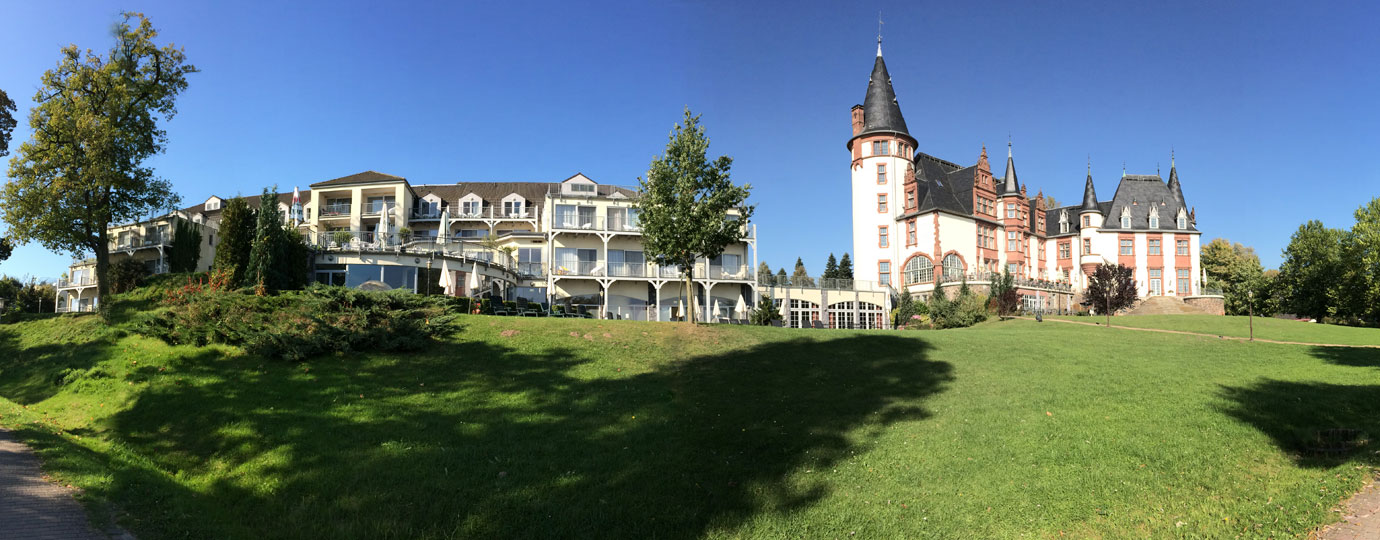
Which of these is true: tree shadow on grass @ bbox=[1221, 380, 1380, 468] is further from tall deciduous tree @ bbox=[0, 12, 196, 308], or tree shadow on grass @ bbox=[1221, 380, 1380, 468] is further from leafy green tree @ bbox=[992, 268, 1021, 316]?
tall deciduous tree @ bbox=[0, 12, 196, 308]

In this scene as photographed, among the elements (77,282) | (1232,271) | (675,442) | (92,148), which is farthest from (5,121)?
(1232,271)

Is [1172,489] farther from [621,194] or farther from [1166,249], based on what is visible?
[1166,249]

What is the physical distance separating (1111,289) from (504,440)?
2164 inches

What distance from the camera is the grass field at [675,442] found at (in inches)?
316

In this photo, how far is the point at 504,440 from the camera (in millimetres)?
10367

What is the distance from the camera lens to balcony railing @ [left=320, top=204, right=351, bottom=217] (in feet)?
163

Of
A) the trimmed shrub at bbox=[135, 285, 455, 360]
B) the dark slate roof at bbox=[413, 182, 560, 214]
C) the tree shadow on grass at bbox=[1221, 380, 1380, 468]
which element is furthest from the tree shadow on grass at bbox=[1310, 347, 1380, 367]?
the dark slate roof at bbox=[413, 182, 560, 214]

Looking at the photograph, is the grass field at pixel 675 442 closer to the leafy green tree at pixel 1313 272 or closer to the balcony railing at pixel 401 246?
the balcony railing at pixel 401 246

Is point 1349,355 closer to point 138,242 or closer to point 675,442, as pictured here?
point 675,442

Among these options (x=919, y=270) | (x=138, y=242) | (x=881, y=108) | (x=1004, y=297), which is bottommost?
(x=1004, y=297)

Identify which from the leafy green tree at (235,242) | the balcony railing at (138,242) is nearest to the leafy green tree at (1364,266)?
the leafy green tree at (235,242)

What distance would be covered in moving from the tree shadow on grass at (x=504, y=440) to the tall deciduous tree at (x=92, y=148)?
2050 centimetres

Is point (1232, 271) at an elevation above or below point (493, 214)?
below

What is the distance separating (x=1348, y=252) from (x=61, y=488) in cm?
6526
